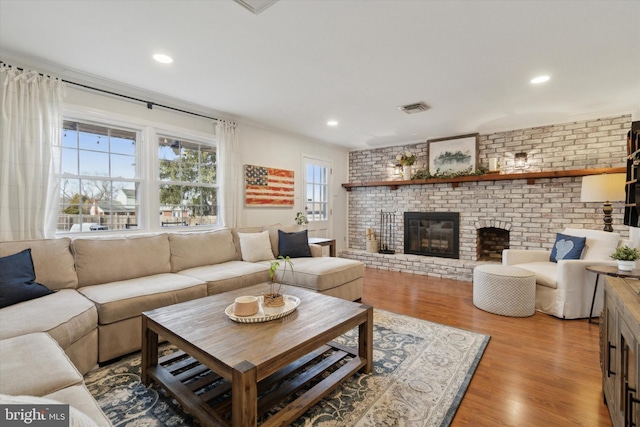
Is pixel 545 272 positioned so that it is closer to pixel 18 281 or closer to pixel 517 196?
pixel 517 196

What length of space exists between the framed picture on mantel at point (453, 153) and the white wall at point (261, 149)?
6.08ft

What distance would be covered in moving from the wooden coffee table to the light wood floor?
75 cm

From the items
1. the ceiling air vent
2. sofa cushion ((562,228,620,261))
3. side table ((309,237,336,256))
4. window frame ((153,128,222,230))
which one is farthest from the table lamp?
window frame ((153,128,222,230))

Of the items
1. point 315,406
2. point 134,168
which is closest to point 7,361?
point 315,406

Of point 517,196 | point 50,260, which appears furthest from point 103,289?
point 517,196

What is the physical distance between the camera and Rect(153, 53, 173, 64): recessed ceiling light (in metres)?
2.51

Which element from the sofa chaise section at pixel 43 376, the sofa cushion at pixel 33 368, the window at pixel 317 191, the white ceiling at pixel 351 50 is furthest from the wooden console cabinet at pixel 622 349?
the window at pixel 317 191

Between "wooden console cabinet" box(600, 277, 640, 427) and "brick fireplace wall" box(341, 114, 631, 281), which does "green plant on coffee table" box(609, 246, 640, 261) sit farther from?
Result: "brick fireplace wall" box(341, 114, 631, 281)

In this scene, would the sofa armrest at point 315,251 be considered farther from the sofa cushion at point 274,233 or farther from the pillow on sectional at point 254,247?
the pillow on sectional at point 254,247

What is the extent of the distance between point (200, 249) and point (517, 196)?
4.54m

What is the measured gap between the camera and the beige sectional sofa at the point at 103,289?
1.26m

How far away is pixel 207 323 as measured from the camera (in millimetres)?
1754

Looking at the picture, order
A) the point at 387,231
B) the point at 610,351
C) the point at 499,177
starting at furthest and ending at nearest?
the point at 387,231 → the point at 499,177 → the point at 610,351

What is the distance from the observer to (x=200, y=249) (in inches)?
132
